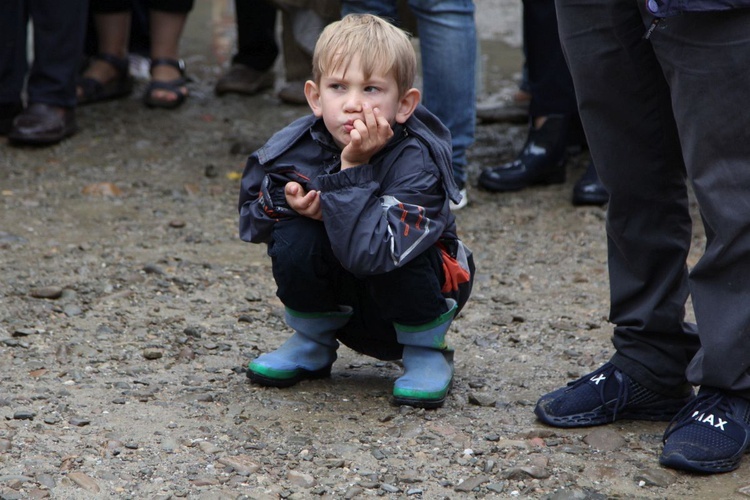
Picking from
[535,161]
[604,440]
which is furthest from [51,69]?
[604,440]

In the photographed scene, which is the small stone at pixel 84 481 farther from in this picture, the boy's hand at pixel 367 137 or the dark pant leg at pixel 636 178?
the dark pant leg at pixel 636 178

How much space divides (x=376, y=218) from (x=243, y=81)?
3783 millimetres

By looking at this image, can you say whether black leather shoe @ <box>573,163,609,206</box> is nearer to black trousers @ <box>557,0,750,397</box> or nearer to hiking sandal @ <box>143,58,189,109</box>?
black trousers @ <box>557,0,750,397</box>

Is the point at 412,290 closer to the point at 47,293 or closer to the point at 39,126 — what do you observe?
the point at 47,293

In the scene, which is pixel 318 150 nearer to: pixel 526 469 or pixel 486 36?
pixel 526 469

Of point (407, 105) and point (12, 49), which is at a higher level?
point (407, 105)

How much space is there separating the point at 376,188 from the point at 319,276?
10.6 inches

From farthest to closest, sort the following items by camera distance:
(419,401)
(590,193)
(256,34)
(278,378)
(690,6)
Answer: (256,34) → (590,193) → (278,378) → (419,401) → (690,6)

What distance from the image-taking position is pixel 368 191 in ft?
7.90

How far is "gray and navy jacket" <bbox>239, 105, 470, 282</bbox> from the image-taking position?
2393mm

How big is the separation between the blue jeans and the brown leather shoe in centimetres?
187

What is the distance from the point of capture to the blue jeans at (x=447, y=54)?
4.09 m

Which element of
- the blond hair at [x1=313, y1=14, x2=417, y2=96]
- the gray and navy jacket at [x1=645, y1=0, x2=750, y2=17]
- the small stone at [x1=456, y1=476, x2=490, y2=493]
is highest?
the gray and navy jacket at [x1=645, y1=0, x2=750, y2=17]

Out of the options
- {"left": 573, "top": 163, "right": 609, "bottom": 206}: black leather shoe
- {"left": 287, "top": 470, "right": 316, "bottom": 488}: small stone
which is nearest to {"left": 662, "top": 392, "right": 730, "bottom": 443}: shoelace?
{"left": 287, "top": 470, "right": 316, "bottom": 488}: small stone
